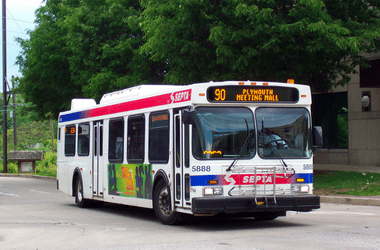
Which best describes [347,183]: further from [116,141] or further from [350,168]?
[116,141]

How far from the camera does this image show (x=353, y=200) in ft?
59.3

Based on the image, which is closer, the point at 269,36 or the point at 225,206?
the point at 225,206

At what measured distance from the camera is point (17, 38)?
36750 mm

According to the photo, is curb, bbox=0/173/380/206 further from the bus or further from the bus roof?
the bus roof

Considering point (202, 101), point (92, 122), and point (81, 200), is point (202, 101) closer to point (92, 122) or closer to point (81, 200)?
point (92, 122)

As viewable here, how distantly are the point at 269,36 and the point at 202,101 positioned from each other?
9.21 m

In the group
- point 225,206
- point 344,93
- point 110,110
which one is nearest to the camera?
point 225,206

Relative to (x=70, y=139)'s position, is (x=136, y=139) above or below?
below

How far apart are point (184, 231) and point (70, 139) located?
846cm

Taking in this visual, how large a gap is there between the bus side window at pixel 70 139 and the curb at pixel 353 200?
7572mm

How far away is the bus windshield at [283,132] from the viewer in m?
11.9

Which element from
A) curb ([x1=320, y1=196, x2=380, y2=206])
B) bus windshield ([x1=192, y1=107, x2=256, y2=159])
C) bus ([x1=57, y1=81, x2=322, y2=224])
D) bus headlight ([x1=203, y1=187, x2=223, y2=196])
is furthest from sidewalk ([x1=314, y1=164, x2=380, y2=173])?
bus headlight ([x1=203, y1=187, x2=223, y2=196])

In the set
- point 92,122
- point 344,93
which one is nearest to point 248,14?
point 92,122

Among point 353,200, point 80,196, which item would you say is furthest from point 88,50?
point 353,200
